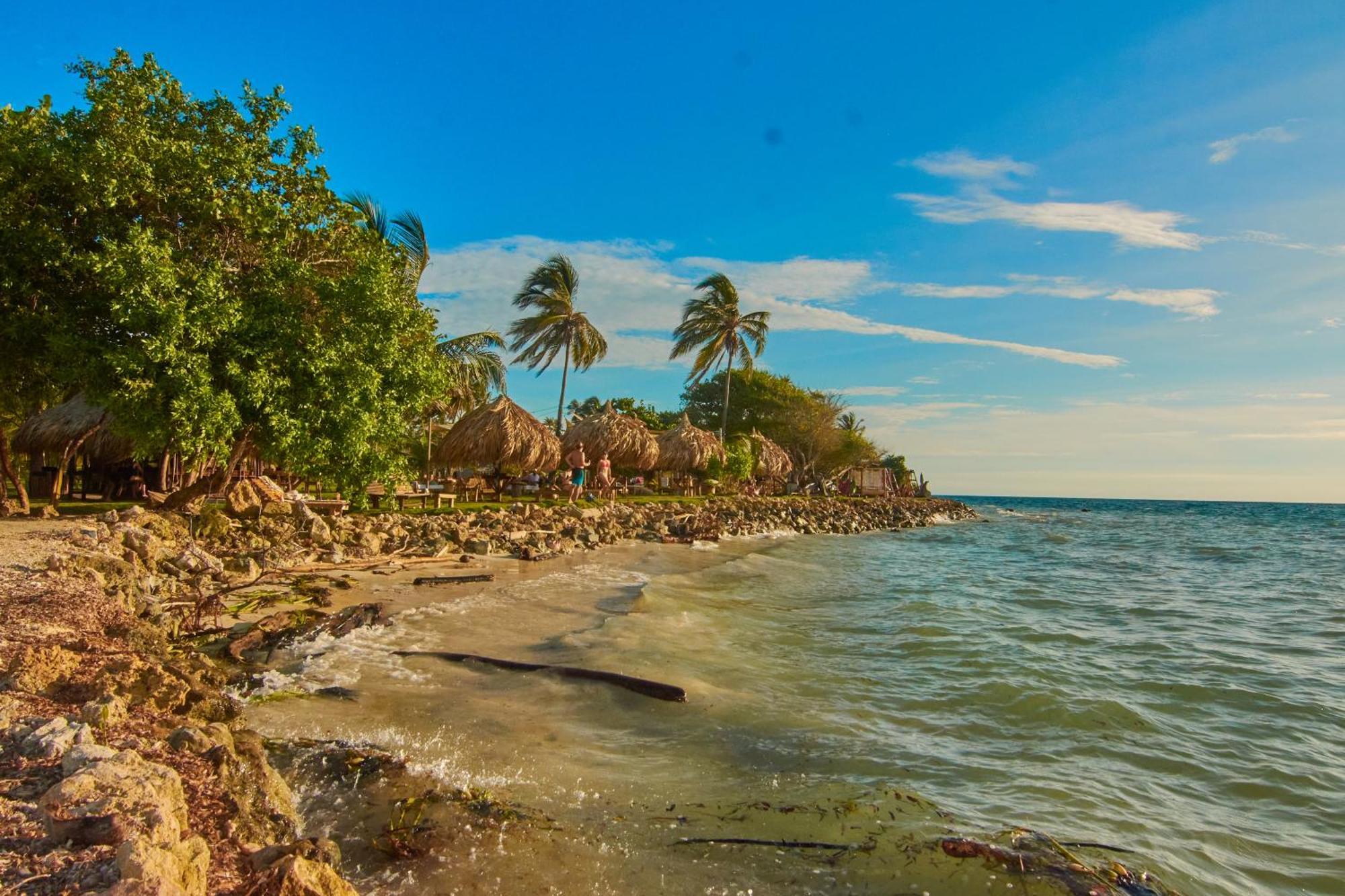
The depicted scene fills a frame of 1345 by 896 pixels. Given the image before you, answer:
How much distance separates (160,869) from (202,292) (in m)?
9.43

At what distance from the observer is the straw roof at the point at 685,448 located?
32.4 m

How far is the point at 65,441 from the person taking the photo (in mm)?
15547

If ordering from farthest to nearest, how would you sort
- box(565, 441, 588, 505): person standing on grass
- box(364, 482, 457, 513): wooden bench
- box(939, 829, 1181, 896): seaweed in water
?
box(565, 441, 588, 505): person standing on grass
box(364, 482, 457, 513): wooden bench
box(939, 829, 1181, 896): seaweed in water

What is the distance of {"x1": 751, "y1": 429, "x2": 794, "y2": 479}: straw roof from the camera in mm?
40469

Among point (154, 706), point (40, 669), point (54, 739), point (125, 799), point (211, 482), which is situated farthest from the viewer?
point (211, 482)

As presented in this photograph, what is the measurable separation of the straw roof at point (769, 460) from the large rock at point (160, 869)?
37.9 metres

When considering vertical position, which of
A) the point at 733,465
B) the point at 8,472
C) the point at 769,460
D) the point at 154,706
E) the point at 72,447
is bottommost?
the point at 154,706

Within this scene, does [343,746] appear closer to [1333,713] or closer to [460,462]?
[1333,713]

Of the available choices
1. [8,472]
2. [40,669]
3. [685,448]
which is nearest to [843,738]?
[40,669]

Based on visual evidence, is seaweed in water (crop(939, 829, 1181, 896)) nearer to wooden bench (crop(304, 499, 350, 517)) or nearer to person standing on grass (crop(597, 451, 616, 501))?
wooden bench (crop(304, 499, 350, 517))

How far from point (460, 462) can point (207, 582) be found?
13286 millimetres

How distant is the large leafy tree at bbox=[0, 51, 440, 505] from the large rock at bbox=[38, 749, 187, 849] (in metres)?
8.02

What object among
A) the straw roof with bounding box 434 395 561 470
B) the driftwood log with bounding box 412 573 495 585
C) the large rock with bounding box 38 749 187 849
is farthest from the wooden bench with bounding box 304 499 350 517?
the large rock with bounding box 38 749 187 849

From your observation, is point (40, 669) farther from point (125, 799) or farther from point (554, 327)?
point (554, 327)
